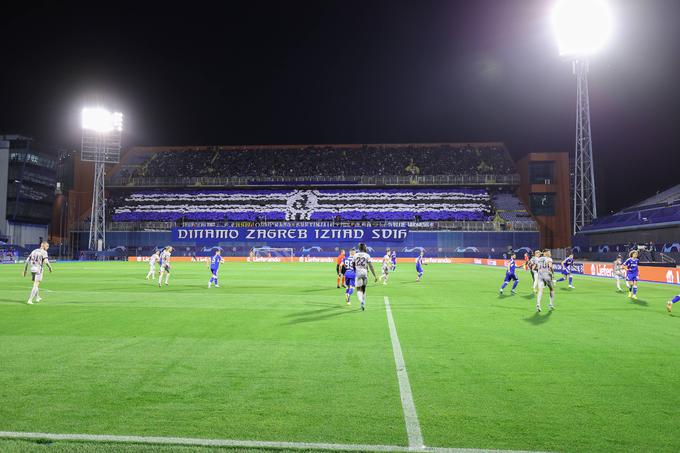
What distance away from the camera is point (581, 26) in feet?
153

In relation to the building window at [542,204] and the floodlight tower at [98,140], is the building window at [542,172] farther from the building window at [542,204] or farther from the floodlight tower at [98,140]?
the floodlight tower at [98,140]

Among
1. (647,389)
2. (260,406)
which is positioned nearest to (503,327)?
(647,389)

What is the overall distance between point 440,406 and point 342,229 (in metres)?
63.3

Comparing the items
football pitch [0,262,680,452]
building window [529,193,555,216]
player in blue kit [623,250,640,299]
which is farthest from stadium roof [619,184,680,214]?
football pitch [0,262,680,452]

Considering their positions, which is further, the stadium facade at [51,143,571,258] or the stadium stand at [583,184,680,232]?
the stadium facade at [51,143,571,258]

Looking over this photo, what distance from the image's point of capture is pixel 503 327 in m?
11.8

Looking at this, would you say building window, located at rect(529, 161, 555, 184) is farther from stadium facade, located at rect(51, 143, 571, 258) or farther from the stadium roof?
the stadium roof

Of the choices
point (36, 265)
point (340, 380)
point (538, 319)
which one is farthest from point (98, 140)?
point (340, 380)

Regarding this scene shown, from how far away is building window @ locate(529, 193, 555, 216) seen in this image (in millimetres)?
71250

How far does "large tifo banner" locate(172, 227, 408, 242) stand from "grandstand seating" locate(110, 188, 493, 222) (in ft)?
11.3

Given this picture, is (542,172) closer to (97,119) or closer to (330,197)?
(330,197)

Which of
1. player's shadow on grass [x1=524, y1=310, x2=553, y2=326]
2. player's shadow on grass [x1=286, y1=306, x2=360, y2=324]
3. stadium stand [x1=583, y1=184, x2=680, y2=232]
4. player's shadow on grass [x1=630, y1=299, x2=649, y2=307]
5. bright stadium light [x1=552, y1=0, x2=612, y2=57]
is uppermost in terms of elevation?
bright stadium light [x1=552, y1=0, x2=612, y2=57]

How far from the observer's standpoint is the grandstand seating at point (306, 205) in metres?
72.0

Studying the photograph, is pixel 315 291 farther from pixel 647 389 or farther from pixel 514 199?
pixel 514 199
